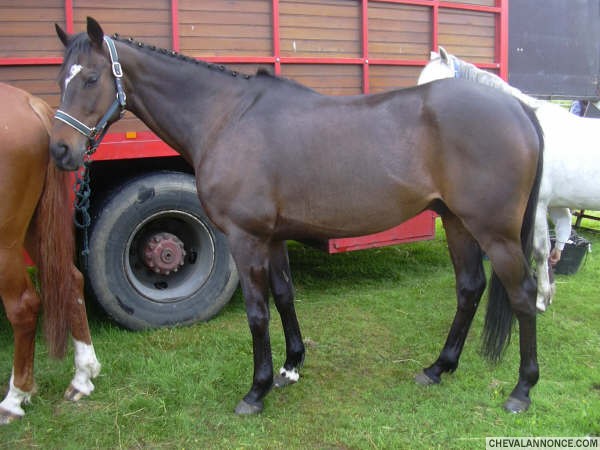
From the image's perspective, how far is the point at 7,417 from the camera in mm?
2807

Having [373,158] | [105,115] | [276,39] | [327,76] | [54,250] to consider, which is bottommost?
[54,250]

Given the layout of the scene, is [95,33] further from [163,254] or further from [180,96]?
[163,254]

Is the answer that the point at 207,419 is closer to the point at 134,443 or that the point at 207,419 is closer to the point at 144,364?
the point at 134,443

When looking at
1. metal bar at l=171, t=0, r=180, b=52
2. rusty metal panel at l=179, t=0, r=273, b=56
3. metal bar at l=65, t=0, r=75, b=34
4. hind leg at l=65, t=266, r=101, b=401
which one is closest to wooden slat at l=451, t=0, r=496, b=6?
rusty metal panel at l=179, t=0, r=273, b=56

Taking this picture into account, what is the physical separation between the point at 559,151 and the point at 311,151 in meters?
2.28

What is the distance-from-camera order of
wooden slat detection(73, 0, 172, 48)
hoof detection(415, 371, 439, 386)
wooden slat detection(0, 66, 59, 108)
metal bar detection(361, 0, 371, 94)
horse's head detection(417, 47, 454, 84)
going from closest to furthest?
hoof detection(415, 371, 439, 386)
wooden slat detection(0, 66, 59, 108)
wooden slat detection(73, 0, 172, 48)
horse's head detection(417, 47, 454, 84)
metal bar detection(361, 0, 371, 94)

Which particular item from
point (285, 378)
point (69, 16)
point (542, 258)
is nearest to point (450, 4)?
point (542, 258)

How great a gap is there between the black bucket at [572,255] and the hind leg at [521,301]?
2.79 metres

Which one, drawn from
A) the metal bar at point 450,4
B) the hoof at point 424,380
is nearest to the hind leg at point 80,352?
the hoof at point 424,380

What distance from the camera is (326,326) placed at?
13.4ft

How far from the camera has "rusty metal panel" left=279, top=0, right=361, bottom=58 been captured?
3920 mm

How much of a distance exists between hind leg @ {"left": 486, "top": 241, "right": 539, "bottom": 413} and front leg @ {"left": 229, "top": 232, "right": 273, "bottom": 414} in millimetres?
1127

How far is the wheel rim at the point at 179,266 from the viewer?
157 inches

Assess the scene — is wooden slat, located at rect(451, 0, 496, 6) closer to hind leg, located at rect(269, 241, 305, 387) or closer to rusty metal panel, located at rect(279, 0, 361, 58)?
rusty metal panel, located at rect(279, 0, 361, 58)
